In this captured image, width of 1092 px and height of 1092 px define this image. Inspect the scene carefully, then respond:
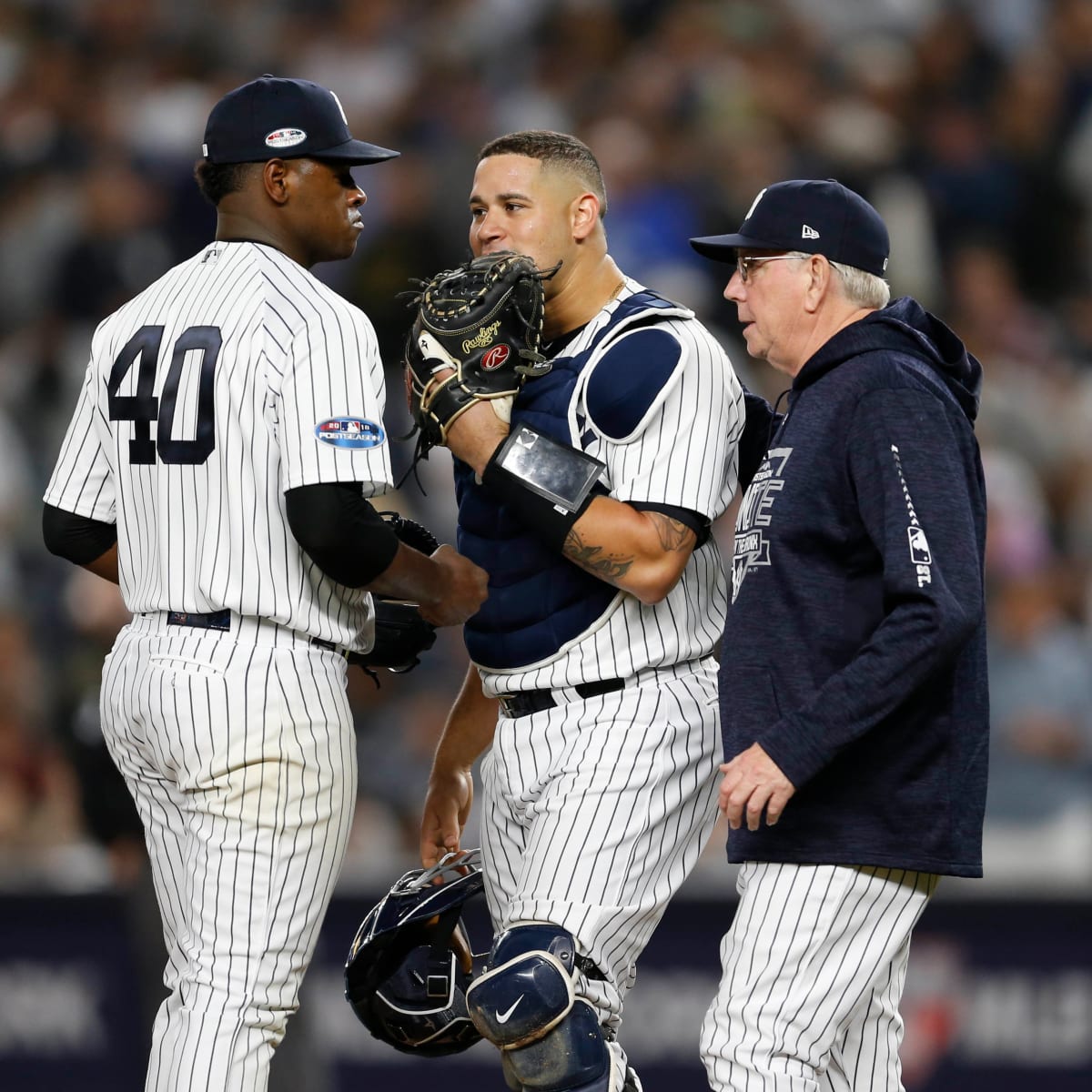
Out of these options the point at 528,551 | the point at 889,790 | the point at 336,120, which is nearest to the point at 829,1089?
the point at 889,790

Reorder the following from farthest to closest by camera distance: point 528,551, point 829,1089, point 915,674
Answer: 1. point 528,551
2. point 829,1089
3. point 915,674

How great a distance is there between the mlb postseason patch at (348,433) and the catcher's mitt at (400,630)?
45cm

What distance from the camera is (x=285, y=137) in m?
3.20

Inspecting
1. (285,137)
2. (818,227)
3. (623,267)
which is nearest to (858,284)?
(818,227)

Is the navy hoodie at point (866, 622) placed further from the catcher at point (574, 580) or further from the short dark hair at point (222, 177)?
the short dark hair at point (222, 177)

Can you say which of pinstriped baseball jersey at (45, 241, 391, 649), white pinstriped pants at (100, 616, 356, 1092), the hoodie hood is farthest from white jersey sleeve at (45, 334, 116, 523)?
the hoodie hood

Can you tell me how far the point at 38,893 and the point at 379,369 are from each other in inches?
120

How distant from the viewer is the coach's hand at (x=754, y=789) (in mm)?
2799

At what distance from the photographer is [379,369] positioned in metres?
3.18

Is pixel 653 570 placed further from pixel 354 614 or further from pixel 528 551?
pixel 354 614

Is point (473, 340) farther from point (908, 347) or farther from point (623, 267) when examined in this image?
point (623, 267)

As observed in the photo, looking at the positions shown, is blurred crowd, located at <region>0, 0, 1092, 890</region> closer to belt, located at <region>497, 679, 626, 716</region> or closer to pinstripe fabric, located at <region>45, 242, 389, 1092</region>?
belt, located at <region>497, 679, 626, 716</region>

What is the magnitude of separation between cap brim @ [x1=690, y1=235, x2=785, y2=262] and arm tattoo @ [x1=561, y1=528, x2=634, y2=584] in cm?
58

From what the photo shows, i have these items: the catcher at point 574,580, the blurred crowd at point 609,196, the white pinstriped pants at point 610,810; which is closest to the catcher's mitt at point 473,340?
the catcher at point 574,580
